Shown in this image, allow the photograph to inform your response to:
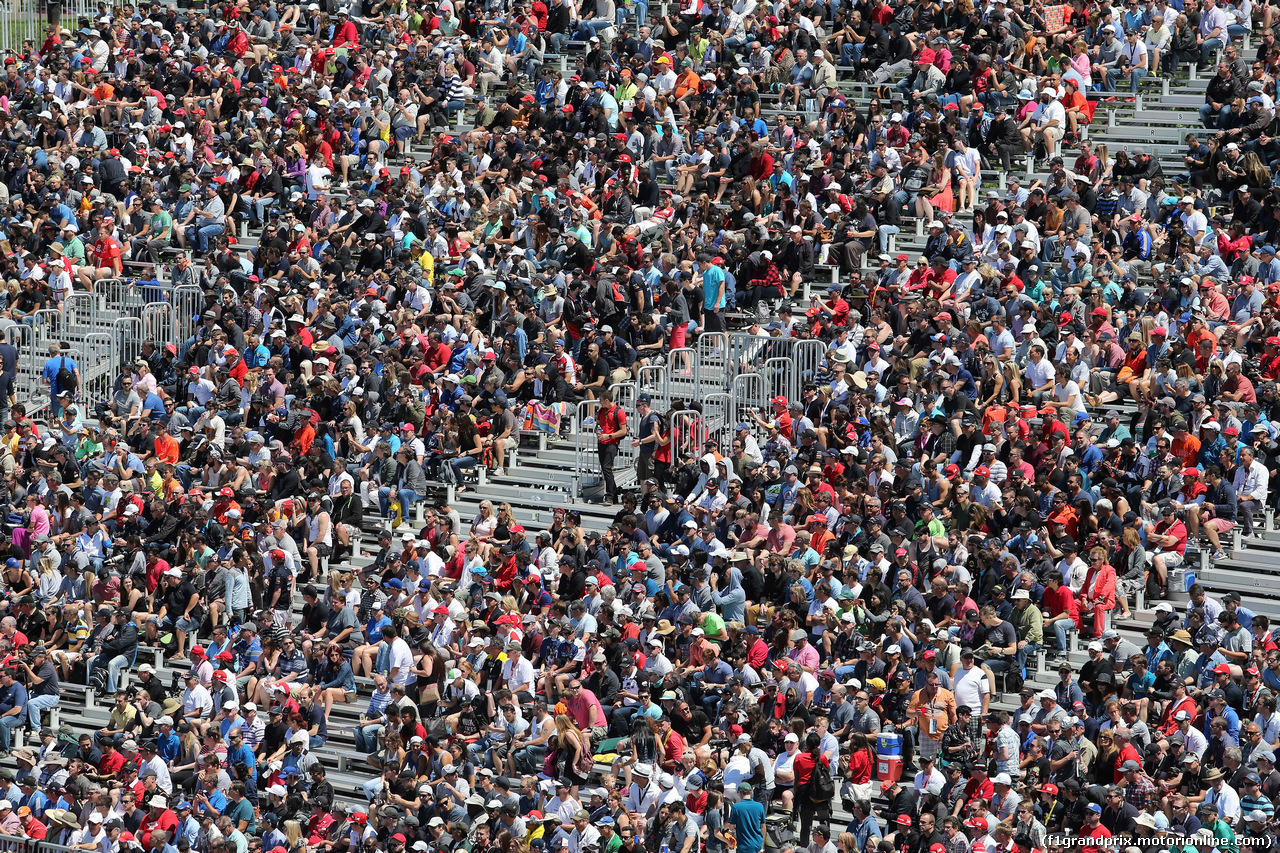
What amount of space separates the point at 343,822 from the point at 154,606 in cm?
622

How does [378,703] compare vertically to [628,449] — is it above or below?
below

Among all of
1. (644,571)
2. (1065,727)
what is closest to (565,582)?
(644,571)

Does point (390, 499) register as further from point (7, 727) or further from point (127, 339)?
point (127, 339)

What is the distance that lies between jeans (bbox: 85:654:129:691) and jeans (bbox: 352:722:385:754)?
3574 millimetres

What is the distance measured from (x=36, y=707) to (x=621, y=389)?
8220 mm

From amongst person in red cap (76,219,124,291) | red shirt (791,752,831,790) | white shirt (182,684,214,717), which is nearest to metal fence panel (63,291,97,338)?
person in red cap (76,219,124,291)

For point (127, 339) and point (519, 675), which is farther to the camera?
point (127, 339)

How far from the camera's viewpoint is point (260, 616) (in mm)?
25250

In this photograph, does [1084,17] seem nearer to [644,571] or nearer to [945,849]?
[644,571]

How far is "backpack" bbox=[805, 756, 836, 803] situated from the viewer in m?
21.2

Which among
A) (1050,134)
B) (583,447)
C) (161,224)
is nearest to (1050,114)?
(1050,134)

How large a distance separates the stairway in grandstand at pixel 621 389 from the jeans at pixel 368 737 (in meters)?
0.19

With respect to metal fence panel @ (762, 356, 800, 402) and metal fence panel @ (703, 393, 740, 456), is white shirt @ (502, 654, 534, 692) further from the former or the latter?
metal fence panel @ (762, 356, 800, 402)

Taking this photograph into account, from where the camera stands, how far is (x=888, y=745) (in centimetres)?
2170
